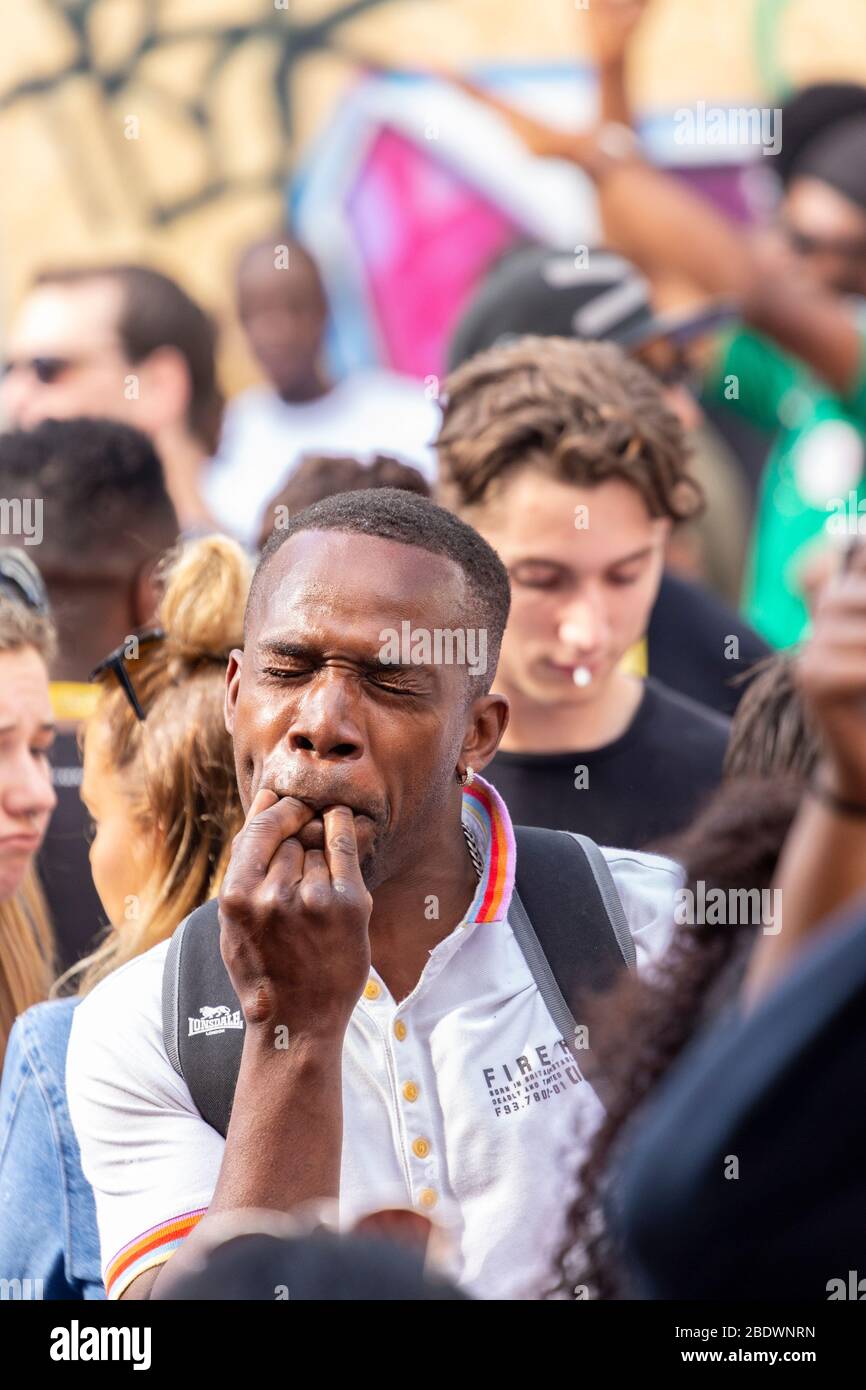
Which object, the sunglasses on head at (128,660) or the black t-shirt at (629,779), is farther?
the black t-shirt at (629,779)

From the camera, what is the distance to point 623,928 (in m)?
→ 2.14

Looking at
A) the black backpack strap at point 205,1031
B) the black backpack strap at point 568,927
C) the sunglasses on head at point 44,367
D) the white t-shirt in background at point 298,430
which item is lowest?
the black backpack strap at point 205,1031

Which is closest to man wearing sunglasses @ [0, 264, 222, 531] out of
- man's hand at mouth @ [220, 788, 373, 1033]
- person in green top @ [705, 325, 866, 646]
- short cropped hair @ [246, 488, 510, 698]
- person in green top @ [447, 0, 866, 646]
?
person in green top @ [447, 0, 866, 646]

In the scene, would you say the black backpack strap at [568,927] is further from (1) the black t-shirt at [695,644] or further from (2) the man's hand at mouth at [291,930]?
(1) the black t-shirt at [695,644]

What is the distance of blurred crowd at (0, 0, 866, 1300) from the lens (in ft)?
4.56

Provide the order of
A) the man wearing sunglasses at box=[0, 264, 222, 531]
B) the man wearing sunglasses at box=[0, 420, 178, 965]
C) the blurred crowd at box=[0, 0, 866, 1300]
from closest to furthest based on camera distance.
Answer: the blurred crowd at box=[0, 0, 866, 1300] → the man wearing sunglasses at box=[0, 420, 178, 965] → the man wearing sunglasses at box=[0, 264, 222, 531]

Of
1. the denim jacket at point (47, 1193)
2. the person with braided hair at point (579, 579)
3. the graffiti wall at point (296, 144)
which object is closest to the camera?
the denim jacket at point (47, 1193)

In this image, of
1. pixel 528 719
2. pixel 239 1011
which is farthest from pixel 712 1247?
pixel 528 719

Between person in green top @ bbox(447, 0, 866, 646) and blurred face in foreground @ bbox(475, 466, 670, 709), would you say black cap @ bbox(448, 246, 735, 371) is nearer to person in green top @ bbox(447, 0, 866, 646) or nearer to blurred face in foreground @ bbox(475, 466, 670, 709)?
person in green top @ bbox(447, 0, 866, 646)

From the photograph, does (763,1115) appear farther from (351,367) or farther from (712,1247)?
(351,367)

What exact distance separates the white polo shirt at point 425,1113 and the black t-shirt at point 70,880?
765 millimetres

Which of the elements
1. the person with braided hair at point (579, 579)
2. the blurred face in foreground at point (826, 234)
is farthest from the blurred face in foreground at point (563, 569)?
the blurred face in foreground at point (826, 234)

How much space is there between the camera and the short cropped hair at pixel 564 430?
9.51ft
